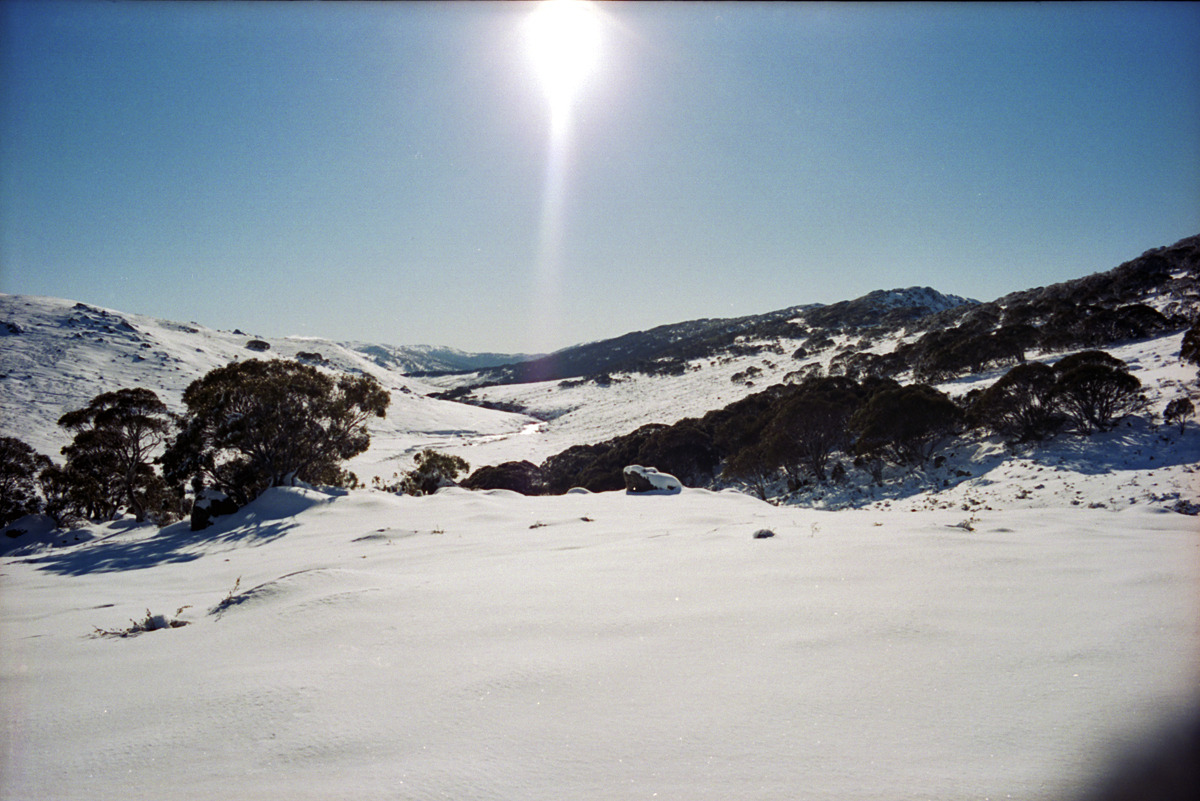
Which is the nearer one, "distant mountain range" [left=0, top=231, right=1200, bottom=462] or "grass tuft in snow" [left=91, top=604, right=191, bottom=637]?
"grass tuft in snow" [left=91, top=604, right=191, bottom=637]

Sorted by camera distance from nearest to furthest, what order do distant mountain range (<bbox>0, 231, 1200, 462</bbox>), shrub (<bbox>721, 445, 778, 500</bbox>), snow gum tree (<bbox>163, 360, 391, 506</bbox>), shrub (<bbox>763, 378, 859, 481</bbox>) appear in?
1. snow gum tree (<bbox>163, 360, 391, 506</bbox>)
2. shrub (<bbox>763, 378, 859, 481</bbox>)
3. shrub (<bbox>721, 445, 778, 500</bbox>)
4. distant mountain range (<bbox>0, 231, 1200, 462</bbox>)

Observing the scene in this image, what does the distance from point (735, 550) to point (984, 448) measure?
636 inches

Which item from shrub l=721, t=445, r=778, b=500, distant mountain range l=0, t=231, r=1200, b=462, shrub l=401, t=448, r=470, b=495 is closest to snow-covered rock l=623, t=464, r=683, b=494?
shrub l=721, t=445, r=778, b=500

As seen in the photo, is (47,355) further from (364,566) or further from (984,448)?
(984,448)

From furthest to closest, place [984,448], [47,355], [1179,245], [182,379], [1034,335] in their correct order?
[182,379]
[47,355]
[1179,245]
[1034,335]
[984,448]

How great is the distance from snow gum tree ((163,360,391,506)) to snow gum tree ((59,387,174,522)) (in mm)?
7381

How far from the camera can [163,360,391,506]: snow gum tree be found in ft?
48.3

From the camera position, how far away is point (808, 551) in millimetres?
4684

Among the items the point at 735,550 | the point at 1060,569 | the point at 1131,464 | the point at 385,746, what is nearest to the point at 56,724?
the point at 385,746

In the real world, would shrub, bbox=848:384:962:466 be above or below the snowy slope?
below

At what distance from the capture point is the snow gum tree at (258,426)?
14727mm

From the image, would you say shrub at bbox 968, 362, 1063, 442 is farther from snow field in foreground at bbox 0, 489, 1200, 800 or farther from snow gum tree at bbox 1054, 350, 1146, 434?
snow field in foreground at bbox 0, 489, 1200, 800

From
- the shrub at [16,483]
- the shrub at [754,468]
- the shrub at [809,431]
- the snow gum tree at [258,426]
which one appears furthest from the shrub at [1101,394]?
the shrub at [16,483]

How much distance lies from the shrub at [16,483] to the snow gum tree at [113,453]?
2.07m
